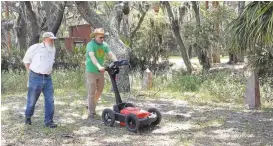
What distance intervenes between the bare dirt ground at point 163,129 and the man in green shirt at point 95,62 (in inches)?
19.6

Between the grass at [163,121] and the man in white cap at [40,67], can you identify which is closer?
the grass at [163,121]

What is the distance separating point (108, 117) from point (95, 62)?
3.06 ft

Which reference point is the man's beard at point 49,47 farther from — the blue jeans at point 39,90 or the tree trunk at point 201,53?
the tree trunk at point 201,53

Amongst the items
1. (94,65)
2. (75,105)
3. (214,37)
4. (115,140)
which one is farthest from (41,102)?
(214,37)

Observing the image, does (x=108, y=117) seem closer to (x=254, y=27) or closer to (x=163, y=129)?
(x=163, y=129)

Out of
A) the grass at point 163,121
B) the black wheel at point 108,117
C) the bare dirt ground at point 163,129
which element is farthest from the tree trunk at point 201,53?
the black wheel at point 108,117

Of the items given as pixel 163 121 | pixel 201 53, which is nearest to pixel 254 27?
pixel 163 121

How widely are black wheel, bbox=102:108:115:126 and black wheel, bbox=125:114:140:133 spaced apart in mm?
338

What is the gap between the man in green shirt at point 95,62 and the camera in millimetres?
5992

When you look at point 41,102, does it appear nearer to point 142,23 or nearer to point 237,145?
point 237,145

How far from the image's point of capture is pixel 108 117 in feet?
20.2

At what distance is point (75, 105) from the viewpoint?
7.95m

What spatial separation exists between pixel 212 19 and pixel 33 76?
14.2 metres

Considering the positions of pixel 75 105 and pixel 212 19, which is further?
pixel 212 19
